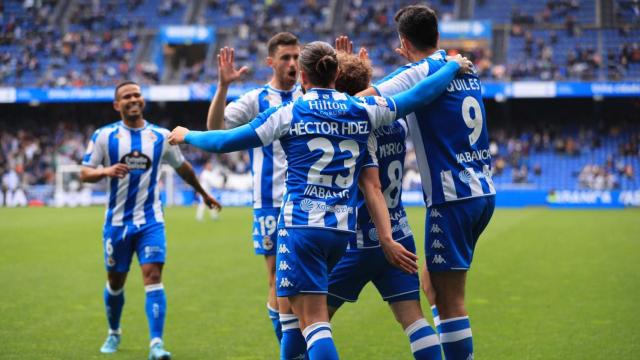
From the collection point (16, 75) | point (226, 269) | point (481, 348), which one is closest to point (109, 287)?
point (481, 348)

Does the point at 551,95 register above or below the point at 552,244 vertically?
above

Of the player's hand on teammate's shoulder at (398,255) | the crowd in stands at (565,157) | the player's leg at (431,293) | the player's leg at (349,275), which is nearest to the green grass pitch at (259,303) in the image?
the player's leg at (431,293)

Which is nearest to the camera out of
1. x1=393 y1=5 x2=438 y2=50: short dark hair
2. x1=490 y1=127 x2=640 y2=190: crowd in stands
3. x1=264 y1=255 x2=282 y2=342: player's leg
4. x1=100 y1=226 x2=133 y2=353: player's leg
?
x1=393 y1=5 x2=438 y2=50: short dark hair

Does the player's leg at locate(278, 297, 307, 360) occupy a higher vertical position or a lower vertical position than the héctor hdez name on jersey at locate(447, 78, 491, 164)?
lower

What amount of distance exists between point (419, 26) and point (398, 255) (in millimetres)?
1470

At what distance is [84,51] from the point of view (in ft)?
156

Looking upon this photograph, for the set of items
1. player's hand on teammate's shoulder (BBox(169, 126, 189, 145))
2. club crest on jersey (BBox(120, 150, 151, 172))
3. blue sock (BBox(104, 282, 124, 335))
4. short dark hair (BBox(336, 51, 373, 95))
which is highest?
short dark hair (BBox(336, 51, 373, 95))

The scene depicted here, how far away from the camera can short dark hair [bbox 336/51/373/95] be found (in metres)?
5.23

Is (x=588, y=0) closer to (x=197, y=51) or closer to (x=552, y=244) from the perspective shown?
(x=197, y=51)

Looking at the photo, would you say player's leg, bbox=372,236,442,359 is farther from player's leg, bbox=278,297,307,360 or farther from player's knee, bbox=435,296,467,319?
player's leg, bbox=278,297,307,360

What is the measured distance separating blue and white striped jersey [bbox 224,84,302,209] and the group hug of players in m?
0.53

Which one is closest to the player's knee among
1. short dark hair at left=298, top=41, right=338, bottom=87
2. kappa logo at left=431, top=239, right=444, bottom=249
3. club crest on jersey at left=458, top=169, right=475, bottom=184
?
kappa logo at left=431, top=239, right=444, bottom=249

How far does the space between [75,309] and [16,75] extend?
3926cm

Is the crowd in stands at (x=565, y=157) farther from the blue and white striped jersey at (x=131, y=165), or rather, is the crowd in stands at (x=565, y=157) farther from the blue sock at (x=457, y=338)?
the blue sock at (x=457, y=338)
